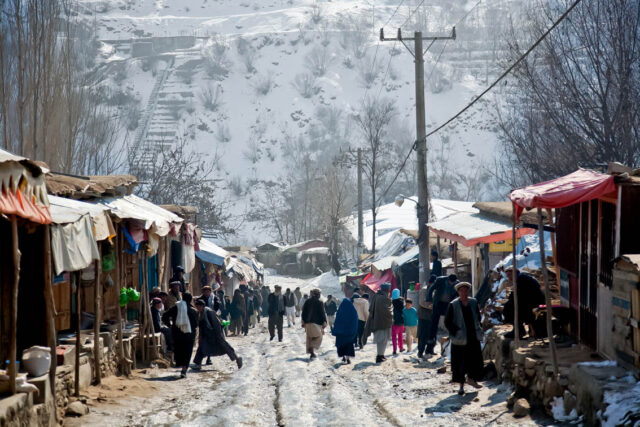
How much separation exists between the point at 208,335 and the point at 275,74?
395 ft

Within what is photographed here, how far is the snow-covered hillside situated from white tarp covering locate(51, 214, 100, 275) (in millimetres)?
68488

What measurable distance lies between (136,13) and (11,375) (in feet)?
566

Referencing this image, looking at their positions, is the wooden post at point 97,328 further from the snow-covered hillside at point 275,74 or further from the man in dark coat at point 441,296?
the snow-covered hillside at point 275,74

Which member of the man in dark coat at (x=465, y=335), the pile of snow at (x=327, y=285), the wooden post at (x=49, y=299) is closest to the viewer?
the wooden post at (x=49, y=299)

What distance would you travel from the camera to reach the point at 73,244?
9.36 m

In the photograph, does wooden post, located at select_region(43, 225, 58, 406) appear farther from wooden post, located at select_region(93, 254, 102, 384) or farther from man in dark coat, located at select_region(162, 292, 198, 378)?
man in dark coat, located at select_region(162, 292, 198, 378)

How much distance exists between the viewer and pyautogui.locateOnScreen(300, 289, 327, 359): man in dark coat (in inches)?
655

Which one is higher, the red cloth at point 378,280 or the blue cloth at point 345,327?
the blue cloth at point 345,327

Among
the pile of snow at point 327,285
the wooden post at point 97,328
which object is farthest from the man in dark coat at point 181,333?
the pile of snow at point 327,285

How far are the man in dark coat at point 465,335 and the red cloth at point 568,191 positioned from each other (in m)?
1.88

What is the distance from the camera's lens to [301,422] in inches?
364

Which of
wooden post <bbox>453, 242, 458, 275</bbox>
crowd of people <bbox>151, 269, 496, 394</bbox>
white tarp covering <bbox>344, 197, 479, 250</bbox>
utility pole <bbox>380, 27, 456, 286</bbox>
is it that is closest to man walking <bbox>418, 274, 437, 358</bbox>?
crowd of people <bbox>151, 269, 496, 394</bbox>

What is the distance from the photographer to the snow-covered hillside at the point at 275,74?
103688 mm

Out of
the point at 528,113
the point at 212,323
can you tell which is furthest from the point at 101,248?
the point at 528,113
